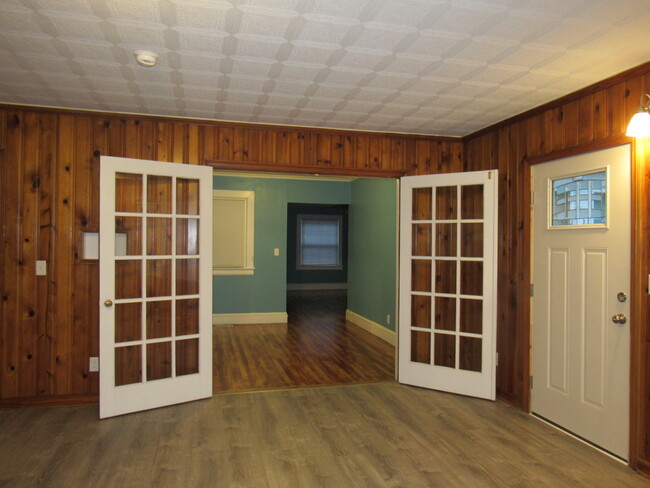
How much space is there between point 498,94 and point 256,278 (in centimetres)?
507

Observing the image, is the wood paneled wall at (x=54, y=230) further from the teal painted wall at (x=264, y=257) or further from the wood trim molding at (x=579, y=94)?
the teal painted wall at (x=264, y=257)

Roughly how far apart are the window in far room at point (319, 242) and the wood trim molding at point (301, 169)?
742 cm

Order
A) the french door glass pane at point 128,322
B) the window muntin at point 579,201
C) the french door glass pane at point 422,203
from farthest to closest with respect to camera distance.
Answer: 1. the french door glass pane at point 422,203
2. the french door glass pane at point 128,322
3. the window muntin at point 579,201

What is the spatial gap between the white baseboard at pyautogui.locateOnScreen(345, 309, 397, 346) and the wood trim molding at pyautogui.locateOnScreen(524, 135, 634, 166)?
10.1 feet

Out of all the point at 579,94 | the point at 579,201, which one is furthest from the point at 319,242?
the point at 579,94

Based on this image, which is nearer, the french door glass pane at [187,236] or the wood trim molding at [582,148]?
the wood trim molding at [582,148]

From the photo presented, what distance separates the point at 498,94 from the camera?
3139 millimetres

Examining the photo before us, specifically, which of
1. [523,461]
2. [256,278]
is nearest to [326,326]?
[256,278]

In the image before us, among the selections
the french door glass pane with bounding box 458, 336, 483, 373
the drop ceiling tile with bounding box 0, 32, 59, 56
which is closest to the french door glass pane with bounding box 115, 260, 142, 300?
the drop ceiling tile with bounding box 0, 32, 59, 56

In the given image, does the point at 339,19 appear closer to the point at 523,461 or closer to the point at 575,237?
the point at 575,237

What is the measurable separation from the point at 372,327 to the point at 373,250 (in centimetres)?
115

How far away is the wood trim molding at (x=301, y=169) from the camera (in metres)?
3.91

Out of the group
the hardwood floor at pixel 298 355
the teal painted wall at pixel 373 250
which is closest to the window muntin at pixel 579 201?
the hardwood floor at pixel 298 355

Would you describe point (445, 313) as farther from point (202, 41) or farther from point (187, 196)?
point (202, 41)
